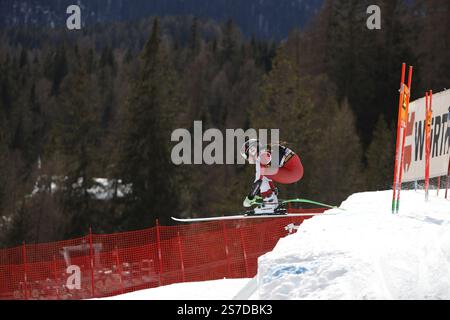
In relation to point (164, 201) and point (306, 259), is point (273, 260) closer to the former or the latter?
point (306, 259)

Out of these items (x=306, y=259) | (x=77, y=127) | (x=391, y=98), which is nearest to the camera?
(x=306, y=259)

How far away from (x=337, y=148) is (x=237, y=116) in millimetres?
35267

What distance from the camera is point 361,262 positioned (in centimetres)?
791

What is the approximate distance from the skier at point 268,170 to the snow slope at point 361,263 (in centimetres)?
273

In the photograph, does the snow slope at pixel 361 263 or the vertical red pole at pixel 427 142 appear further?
the vertical red pole at pixel 427 142

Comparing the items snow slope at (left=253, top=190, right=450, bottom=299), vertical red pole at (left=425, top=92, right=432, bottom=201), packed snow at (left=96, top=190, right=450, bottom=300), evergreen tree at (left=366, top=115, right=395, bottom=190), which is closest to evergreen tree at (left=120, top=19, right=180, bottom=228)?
evergreen tree at (left=366, top=115, right=395, bottom=190)

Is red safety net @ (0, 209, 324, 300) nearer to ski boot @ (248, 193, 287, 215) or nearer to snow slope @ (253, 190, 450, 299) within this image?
ski boot @ (248, 193, 287, 215)

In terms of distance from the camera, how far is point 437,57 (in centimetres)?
5459

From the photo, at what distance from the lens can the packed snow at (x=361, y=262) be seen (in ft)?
25.3

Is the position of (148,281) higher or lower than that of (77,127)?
lower

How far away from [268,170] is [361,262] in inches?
187

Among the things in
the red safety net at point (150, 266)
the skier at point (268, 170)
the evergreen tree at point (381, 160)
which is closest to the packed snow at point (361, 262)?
the skier at point (268, 170)

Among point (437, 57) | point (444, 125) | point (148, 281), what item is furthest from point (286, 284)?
point (437, 57)

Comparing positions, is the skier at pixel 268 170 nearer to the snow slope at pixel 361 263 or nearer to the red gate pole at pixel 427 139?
the red gate pole at pixel 427 139
